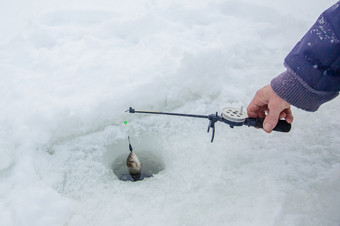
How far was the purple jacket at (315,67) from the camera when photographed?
115 cm

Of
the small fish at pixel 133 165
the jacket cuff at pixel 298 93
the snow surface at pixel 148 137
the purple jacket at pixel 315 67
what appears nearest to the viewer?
the purple jacket at pixel 315 67

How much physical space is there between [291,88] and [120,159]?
53.2 inches

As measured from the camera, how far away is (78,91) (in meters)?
2.30

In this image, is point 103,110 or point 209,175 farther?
point 103,110

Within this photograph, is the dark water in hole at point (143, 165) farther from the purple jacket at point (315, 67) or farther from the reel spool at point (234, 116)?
the purple jacket at point (315, 67)

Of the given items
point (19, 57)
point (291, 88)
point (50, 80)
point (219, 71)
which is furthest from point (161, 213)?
point (19, 57)

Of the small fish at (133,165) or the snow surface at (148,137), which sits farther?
the small fish at (133,165)

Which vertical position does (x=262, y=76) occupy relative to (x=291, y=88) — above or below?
below

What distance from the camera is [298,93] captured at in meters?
1.31

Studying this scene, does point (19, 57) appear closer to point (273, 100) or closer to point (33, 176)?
point (33, 176)

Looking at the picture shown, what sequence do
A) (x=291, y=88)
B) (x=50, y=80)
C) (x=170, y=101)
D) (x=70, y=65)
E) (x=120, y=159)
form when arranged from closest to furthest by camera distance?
(x=291, y=88) → (x=120, y=159) → (x=170, y=101) → (x=50, y=80) → (x=70, y=65)

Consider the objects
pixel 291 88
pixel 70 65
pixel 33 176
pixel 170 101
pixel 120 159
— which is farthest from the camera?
pixel 70 65

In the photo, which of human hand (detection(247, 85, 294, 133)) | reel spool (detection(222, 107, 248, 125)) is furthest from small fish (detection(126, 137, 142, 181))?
human hand (detection(247, 85, 294, 133))

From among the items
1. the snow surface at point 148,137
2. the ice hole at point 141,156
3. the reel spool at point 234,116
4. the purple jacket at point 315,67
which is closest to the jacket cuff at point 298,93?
the purple jacket at point 315,67
